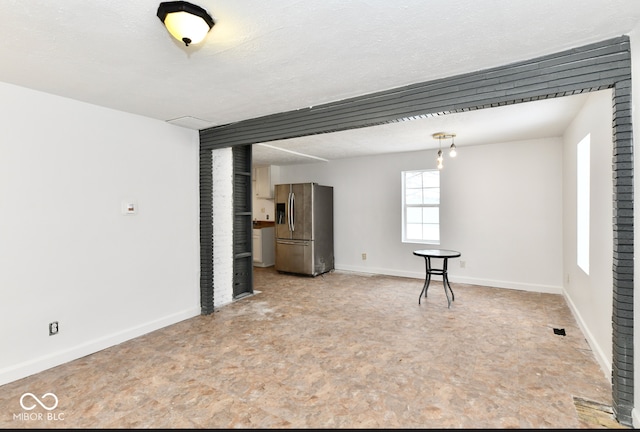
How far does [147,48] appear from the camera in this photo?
1990mm

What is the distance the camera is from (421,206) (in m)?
5.97

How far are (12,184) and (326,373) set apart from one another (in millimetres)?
2892

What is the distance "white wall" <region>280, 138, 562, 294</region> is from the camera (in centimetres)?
488

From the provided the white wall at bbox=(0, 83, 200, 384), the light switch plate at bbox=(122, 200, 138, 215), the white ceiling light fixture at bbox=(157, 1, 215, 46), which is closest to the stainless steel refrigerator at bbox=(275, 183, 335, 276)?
the white wall at bbox=(0, 83, 200, 384)

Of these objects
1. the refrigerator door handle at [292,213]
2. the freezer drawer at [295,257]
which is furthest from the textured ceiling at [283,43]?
the freezer drawer at [295,257]

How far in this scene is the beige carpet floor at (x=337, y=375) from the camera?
206 centimetres

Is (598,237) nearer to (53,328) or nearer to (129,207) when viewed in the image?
(129,207)

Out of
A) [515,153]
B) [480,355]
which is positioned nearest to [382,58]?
[480,355]

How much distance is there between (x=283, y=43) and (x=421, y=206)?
15.1ft

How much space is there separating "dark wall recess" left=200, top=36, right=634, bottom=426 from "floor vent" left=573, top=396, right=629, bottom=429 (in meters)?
0.05

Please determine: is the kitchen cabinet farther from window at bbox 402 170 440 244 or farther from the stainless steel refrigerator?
window at bbox 402 170 440 244

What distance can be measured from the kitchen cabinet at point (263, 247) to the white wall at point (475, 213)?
1.65m

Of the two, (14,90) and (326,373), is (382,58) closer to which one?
(326,373)

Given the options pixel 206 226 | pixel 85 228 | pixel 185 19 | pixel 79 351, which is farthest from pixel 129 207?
pixel 185 19
